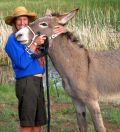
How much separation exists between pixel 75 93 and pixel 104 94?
2.00ft

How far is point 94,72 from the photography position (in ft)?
22.6

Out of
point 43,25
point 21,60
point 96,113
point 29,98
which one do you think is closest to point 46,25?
point 43,25

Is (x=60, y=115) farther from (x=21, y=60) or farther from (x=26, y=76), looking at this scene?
(x=21, y=60)

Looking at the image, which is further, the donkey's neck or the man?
the donkey's neck

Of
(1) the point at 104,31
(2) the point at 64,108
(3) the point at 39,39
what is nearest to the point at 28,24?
(3) the point at 39,39

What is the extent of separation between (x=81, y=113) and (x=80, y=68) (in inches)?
28.4

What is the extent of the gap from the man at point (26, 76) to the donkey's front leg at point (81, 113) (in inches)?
24.4

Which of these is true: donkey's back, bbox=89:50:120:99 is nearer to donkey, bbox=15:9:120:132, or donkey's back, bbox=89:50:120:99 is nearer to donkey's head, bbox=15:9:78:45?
donkey, bbox=15:9:120:132

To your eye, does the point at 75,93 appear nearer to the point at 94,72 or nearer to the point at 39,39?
the point at 94,72

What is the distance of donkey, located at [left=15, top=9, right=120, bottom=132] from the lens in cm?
654

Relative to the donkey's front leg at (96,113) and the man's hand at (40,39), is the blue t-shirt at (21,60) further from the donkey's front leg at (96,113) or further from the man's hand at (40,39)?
the donkey's front leg at (96,113)

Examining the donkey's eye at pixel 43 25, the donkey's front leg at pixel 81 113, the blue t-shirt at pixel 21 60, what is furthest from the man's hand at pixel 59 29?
the donkey's front leg at pixel 81 113

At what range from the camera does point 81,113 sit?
6.96 metres

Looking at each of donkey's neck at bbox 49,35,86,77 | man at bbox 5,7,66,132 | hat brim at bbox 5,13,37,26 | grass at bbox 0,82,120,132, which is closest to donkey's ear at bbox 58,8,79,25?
man at bbox 5,7,66,132
